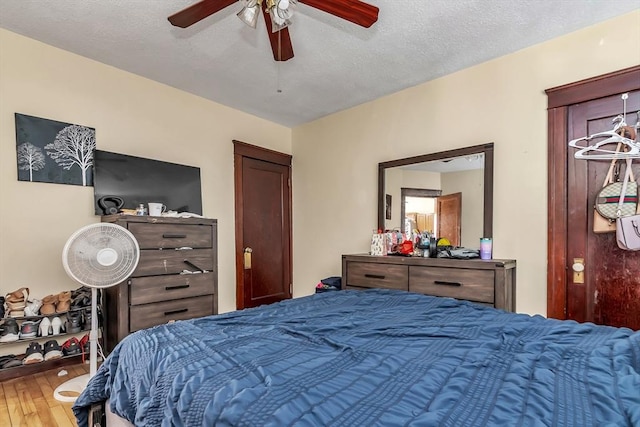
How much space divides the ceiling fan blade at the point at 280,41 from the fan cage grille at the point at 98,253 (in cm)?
152

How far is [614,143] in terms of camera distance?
2172mm

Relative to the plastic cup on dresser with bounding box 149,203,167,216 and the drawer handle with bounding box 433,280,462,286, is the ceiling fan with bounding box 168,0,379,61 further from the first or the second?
the drawer handle with bounding box 433,280,462,286

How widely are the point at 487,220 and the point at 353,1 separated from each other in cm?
196

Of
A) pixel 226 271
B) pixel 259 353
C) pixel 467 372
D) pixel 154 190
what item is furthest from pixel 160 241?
pixel 467 372

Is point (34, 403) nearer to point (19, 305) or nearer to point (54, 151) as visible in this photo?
point (19, 305)

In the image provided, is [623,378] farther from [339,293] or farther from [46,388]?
[46,388]

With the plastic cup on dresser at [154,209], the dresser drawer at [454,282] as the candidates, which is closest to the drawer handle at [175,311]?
the plastic cup on dresser at [154,209]

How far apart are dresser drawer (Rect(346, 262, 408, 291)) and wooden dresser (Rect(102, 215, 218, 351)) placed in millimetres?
1255

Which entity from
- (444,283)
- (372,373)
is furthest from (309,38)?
(372,373)

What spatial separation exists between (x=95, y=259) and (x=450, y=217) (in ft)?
8.81

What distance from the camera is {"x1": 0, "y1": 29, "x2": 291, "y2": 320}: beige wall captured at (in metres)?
2.40

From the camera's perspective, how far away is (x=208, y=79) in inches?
121

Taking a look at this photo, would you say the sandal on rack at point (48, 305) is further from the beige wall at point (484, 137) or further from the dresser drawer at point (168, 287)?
the beige wall at point (484, 137)

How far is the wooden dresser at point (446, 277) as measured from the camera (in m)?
2.31
